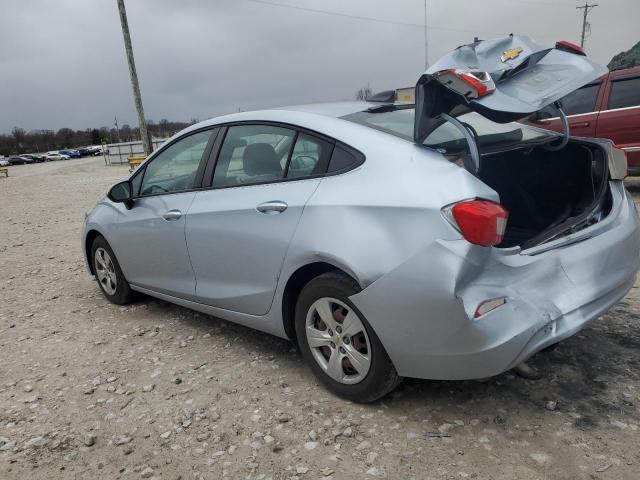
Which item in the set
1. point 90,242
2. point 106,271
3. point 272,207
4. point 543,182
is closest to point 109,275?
point 106,271

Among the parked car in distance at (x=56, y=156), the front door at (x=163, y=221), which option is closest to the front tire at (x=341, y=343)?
the front door at (x=163, y=221)

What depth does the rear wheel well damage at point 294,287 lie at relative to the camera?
2.66m

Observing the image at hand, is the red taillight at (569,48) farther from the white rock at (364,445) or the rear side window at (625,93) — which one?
the rear side window at (625,93)

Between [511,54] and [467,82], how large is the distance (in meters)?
0.45

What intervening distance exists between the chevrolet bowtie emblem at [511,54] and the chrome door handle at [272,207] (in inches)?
51.5

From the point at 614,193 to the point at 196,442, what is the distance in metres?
2.54

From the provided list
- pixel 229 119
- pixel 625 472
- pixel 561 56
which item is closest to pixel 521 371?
pixel 625 472

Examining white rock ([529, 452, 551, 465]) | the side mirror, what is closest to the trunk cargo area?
white rock ([529, 452, 551, 465])

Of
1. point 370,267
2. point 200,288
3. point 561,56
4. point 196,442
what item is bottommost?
point 196,442

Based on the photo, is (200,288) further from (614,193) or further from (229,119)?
(614,193)

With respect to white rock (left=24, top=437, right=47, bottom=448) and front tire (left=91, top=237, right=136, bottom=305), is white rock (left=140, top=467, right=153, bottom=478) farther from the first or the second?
front tire (left=91, top=237, right=136, bottom=305)

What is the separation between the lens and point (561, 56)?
2561 mm

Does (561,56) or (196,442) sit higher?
(561,56)

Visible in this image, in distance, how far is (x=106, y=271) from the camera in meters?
4.63
